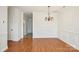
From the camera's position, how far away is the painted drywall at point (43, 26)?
11.1 meters

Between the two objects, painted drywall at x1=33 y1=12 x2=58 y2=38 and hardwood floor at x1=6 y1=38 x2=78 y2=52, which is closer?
hardwood floor at x1=6 y1=38 x2=78 y2=52

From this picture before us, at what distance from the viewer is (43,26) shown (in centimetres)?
1123

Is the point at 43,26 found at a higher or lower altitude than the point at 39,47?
higher

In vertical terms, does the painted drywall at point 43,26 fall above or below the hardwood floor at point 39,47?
above

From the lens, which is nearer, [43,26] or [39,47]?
[39,47]

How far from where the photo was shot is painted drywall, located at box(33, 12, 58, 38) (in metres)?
11.1

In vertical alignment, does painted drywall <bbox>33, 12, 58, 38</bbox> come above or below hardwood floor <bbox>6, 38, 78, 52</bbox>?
above

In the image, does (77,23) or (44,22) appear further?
(44,22)

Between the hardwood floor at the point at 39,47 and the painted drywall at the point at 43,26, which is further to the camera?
the painted drywall at the point at 43,26
